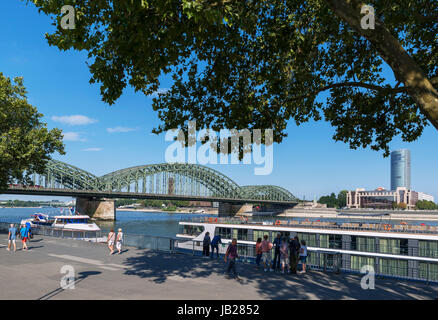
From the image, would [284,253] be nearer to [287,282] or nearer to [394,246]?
[287,282]

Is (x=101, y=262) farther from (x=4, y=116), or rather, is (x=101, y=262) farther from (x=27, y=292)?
(x=4, y=116)

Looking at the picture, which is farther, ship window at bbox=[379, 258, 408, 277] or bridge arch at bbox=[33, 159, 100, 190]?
bridge arch at bbox=[33, 159, 100, 190]

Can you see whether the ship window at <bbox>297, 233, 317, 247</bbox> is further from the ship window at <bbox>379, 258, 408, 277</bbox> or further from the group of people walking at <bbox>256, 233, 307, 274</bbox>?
the group of people walking at <bbox>256, 233, 307, 274</bbox>

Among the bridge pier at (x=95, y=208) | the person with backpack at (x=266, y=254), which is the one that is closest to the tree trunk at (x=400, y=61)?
the person with backpack at (x=266, y=254)

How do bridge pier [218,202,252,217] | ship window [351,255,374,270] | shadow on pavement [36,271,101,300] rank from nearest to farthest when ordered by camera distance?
shadow on pavement [36,271,101,300], ship window [351,255,374,270], bridge pier [218,202,252,217]

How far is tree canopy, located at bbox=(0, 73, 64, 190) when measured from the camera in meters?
27.8

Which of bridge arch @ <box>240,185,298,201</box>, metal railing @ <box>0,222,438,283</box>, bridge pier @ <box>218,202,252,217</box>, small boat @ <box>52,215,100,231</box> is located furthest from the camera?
bridge arch @ <box>240,185,298,201</box>

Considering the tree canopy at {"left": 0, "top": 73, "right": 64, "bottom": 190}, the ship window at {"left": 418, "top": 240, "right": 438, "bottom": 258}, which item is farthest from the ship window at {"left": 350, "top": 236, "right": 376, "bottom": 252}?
the tree canopy at {"left": 0, "top": 73, "right": 64, "bottom": 190}

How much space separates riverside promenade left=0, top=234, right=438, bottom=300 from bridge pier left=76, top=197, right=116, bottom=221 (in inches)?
3497

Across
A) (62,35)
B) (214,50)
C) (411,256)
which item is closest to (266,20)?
(214,50)

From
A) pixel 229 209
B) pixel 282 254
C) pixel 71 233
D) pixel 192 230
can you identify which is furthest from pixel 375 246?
pixel 229 209

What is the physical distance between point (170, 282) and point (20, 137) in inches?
948

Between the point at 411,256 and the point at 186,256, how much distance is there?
18807mm

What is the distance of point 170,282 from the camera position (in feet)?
38.7
